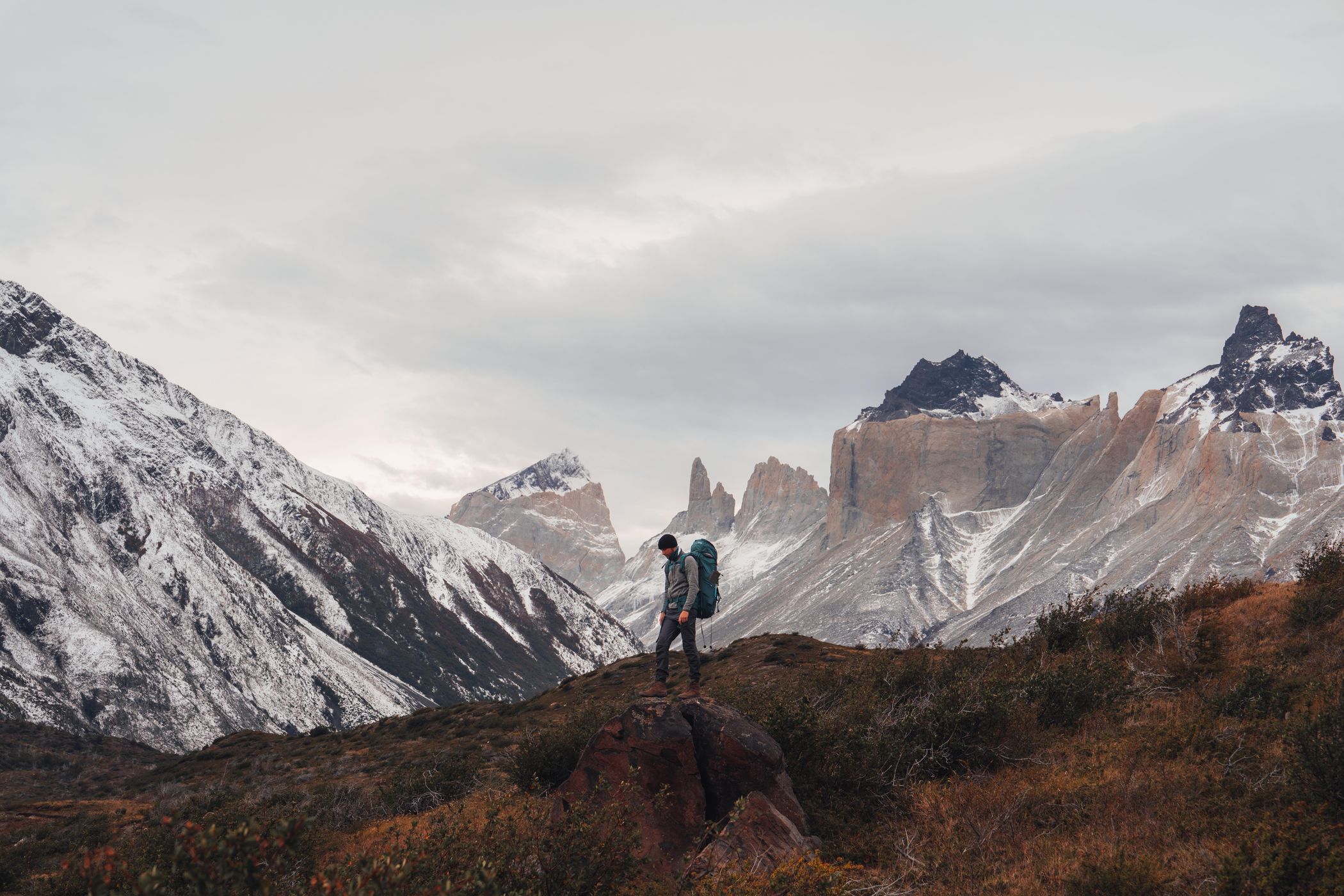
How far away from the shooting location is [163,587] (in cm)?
12788

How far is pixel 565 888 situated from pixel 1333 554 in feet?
62.5

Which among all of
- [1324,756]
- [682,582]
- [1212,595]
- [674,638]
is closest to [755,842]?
[674,638]

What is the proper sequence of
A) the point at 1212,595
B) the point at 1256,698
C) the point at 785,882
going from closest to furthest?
the point at 785,882, the point at 1256,698, the point at 1212,595

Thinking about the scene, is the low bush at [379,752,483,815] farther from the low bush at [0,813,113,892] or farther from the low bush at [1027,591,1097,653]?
the low bush at [1027,591,1097,653]

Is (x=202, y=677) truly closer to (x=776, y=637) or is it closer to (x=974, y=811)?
(x=776, y=637)

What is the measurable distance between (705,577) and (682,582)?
0.40 metres

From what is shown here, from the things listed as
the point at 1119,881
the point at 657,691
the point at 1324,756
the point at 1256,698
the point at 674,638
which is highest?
the point at 674,638

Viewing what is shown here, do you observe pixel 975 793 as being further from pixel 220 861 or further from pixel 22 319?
pixel 22 319

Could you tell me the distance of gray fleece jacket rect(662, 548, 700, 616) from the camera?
48.0 feet

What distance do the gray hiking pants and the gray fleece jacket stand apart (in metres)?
0.18

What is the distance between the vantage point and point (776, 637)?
43094 millimetres

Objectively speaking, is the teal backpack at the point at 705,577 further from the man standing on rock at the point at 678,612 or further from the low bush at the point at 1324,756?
the low bush at the point at 1324,756

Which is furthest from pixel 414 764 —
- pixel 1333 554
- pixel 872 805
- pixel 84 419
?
pixel 84 419

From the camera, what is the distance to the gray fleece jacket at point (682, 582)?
48.0 ft
